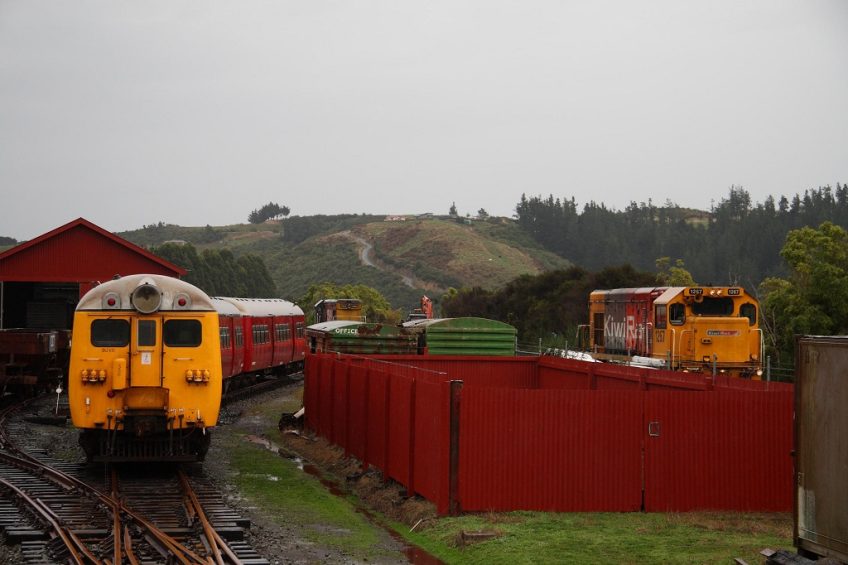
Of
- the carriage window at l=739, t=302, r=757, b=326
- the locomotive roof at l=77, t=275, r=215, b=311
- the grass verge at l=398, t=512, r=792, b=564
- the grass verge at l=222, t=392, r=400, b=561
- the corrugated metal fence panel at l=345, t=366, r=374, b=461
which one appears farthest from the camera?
the carriage window at l=739, t=302, r=757, b=326

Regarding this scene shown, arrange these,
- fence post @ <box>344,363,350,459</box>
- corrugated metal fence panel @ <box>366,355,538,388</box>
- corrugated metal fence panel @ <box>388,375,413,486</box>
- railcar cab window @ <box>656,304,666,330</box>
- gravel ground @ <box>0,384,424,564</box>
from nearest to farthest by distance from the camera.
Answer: gravel ground @ <box>0,384,424,564</box> < corrugated metal fence panel @ <box>388,375,413,486</box> < fence post @ <box>344,363,350,459</box> < corrugated metal fence panel @ <box>366,355,538,388</box> < railcar cab window @ <box>656,304,666,330</box>

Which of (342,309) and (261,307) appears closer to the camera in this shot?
(261,307)

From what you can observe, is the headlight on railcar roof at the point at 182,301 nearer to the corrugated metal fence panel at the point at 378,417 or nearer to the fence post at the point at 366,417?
the corrugated metal fence panel at the point at 378,417

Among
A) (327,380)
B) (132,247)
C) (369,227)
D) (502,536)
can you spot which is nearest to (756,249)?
(369,227)

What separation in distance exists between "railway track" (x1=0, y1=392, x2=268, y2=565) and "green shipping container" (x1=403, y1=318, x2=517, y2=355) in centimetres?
1091

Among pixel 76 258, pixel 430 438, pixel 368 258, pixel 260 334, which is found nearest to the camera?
pixel 430 438

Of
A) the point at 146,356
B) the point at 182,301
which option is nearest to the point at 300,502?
the point at 146,356

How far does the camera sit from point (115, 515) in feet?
43.8

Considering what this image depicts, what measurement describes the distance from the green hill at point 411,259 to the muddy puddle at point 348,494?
98.2m

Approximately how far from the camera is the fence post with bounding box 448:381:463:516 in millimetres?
13852

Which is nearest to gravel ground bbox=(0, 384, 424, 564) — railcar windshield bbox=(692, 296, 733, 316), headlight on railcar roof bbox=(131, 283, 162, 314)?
headlight on railcar roof bbox=(131, 283, 162, 314)

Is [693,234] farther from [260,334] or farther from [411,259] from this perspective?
[260,334]

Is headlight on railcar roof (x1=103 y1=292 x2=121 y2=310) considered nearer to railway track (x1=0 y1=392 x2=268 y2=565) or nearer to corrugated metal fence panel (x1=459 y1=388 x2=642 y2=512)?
railway track (x1=0 y1=392 x2=268 y2=565)

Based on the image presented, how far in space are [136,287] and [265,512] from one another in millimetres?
4727
